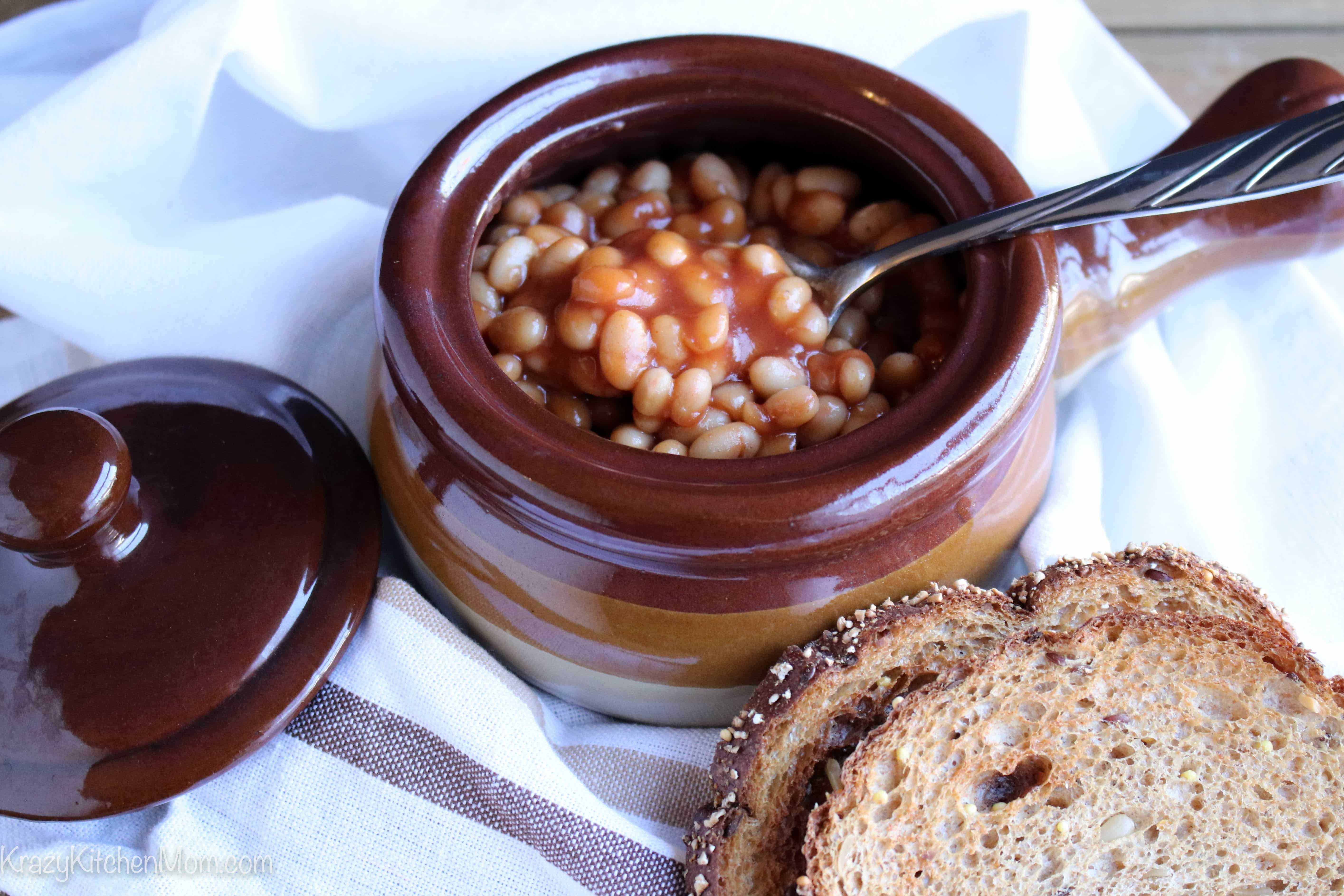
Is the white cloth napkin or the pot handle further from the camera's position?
the pot handle

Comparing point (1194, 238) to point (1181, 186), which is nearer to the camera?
point (1181, 186)

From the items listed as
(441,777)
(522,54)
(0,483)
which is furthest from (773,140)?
(0,483)

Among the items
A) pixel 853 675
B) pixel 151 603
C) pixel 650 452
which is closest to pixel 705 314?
pixel 650 452

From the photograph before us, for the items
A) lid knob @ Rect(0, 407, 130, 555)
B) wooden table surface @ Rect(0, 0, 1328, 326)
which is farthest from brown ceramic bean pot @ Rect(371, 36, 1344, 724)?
wooden table surface @ Rect(0, 0, 1328, 326)

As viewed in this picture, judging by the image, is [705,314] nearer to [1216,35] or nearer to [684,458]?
[684,458]

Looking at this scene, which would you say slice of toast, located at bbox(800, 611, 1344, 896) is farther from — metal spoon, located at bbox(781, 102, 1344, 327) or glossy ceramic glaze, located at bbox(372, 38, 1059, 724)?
metal spoon, located at bbox(781, 102, 1344, 327)
